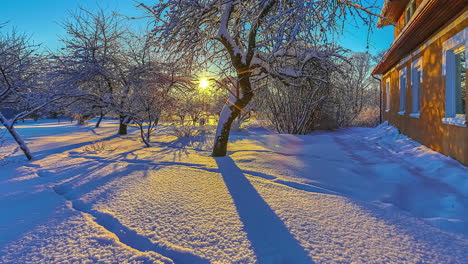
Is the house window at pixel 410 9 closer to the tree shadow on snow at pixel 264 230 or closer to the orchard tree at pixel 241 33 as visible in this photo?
the orchard tree at pixel 241 33

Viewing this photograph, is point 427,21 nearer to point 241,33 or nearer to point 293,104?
point 241,33

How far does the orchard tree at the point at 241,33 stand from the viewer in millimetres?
3418

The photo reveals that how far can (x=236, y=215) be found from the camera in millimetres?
2324

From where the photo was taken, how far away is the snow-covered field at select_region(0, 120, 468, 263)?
67.3 inches

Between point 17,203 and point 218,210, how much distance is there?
7.63 feet

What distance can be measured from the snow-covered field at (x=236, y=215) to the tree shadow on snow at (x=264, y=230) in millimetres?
11

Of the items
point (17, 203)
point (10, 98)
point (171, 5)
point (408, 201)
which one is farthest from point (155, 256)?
point (10, 98)

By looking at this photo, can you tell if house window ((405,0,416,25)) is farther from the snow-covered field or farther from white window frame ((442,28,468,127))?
the snow-covered field

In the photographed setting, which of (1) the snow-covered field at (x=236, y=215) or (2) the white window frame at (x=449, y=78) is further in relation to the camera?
(2) the white window frame at (x=449, y=78)

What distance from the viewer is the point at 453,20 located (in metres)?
4.72

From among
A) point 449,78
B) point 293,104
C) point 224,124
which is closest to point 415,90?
point 449,78

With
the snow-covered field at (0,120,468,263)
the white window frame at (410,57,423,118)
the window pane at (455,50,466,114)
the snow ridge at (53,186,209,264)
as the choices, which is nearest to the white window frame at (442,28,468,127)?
the window pane at (455,50,466,114)

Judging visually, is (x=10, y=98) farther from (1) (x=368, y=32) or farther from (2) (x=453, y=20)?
(2) (x=453, y=20)

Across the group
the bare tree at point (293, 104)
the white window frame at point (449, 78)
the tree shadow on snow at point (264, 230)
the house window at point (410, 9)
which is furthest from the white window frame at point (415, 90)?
the tree shadow on snow at point (264, 230)
